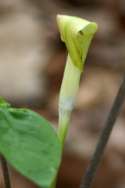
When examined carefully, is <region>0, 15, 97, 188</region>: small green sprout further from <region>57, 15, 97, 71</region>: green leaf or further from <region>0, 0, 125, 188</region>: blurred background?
<region>0, 0, 125, 188</region>: blurred background

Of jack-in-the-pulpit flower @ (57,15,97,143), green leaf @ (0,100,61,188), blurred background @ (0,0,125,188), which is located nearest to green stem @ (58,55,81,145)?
jack-in-the-pulpit flower @ (57,15,97,143)

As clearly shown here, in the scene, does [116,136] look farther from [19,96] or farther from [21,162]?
[21,162]

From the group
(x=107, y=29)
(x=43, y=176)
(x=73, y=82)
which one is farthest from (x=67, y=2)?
(x=43, y=176)

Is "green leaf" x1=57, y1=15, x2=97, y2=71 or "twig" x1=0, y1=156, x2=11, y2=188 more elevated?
"green leaf" x1=57, y1=15, x2=97, y2=71

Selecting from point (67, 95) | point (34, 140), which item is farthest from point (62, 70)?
point (34, 140)

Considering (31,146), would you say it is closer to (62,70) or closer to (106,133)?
(106,133)

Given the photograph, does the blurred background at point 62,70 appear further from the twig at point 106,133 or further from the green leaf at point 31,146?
the green leaf at point 31,146

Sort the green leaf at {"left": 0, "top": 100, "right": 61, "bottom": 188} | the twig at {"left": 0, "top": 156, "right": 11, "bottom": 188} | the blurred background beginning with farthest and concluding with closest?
the blurred background, the twig at {"left": 0, "top": 156, "right": 11, "bottom": 188}, the green leaf at {"left": 0, "top": 100, "right": 61, "bottom": 188}
